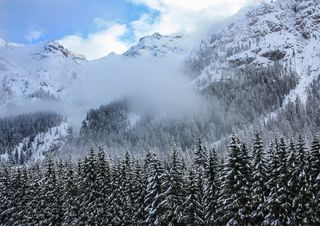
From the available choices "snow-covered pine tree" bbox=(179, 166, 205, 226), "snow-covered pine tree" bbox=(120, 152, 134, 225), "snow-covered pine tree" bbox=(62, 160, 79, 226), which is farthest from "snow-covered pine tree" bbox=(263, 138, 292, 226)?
"snow-covered pine tree" bbox=(62, 160, 79, 226)

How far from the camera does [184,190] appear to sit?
58.7 m

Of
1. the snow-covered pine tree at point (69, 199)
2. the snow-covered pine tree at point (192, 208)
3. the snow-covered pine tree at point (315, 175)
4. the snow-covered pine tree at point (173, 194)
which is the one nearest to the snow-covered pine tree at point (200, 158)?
the snow-covered pine tree at point (173, 194)

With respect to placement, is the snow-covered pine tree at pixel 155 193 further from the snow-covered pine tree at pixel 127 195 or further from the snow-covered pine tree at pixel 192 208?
the snow-covered pine tree at pixel 127 195

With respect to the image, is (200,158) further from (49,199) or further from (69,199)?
(49,199)

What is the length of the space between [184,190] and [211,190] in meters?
4.31

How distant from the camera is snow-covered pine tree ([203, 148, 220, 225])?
55847 mm

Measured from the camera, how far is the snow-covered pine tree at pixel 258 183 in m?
49.8

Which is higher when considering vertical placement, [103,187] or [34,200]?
[103,187]

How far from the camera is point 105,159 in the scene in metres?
71.4

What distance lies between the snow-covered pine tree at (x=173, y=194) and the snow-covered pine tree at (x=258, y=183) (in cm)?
1132

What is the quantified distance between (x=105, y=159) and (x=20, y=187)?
23455 millimetres

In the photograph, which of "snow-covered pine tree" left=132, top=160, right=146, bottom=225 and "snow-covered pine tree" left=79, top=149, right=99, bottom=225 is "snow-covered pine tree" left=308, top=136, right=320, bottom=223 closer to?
"snow-covered pine tree" left=132, top=160, right=146, bottom=225

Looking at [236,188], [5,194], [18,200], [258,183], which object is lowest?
[18,200]

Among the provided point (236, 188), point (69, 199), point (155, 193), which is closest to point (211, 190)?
point (236, 188)
